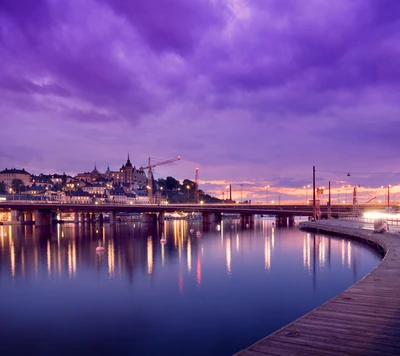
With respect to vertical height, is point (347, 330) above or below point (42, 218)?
above

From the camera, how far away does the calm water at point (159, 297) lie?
17844 millimetres

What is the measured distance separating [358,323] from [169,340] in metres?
9.19

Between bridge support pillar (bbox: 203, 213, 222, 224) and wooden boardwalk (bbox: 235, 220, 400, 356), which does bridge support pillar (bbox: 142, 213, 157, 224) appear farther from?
wooden boardwalk (bbox: 235, 220, 400, 356)

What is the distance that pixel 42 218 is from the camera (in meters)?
128

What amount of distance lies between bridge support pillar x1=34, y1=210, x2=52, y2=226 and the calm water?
82081mm

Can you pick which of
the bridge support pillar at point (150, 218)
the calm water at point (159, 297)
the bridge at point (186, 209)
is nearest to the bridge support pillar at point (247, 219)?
the bridge at point (186, 209)

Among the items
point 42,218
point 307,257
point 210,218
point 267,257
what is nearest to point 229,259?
point 267,257

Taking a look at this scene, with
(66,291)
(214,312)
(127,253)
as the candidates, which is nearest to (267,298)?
(214,312)

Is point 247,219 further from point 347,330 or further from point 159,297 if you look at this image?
point 347,330

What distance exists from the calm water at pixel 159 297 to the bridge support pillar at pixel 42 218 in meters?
82.1

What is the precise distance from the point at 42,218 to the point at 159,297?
114199 mm

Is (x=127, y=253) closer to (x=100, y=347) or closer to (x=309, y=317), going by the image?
(x=100, y=347)

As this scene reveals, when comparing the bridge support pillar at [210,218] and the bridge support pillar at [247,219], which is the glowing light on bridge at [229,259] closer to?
the bridge support pillar at [210,218]

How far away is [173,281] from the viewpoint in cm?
3238
